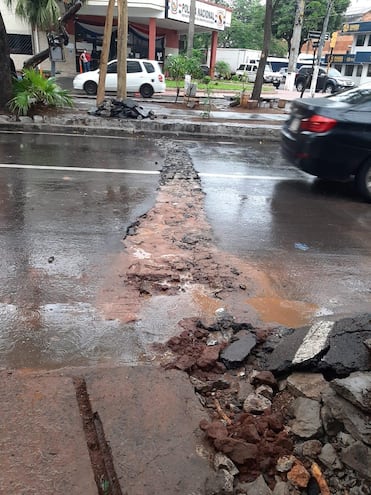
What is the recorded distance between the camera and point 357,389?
2.33 metres

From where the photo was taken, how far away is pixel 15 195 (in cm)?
617

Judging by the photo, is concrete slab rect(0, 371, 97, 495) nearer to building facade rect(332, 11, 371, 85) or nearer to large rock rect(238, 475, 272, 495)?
large rock rect(238, 475, 272, 495)

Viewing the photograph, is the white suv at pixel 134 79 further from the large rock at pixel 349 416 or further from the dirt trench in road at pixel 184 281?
the large rock at pixel 349 416

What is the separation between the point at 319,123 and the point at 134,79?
49.7 ft

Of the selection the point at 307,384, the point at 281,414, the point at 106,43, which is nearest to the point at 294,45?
the point at 106,43

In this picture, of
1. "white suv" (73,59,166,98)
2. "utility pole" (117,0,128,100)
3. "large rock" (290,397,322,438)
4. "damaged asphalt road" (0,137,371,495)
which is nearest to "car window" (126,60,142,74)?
"white suv" (73,59,166,98)

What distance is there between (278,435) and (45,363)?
5.06 ft

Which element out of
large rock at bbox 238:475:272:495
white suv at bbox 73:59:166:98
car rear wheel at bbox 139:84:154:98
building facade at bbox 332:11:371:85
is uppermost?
building facade at bbox 332:11:371:85

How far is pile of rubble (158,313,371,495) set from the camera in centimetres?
207

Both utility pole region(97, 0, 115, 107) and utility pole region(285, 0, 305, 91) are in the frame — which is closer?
utility pole region(97, 0, 115, 107)

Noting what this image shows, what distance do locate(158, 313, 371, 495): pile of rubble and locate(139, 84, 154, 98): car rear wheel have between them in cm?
1872

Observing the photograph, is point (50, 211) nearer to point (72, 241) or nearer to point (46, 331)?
point (72, 241)

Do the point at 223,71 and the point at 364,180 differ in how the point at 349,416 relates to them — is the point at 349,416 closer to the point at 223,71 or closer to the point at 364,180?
the point at 364,180

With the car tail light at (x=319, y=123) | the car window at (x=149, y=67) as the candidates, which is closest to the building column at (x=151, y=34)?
the car window at (x=149, y=67)
